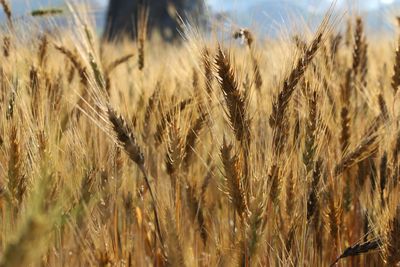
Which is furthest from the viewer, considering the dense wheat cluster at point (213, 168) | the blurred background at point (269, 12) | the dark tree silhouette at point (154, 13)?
the dark tree silhouette at point (154, 13)

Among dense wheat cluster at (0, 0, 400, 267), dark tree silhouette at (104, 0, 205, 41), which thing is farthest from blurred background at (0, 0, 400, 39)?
dark tree silhouette at (104, 0, 205, 41)

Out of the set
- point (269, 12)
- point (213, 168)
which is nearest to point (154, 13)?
point (269, 12)

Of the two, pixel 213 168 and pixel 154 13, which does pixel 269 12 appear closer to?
pixel 213 168

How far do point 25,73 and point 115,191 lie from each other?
0.63 metres

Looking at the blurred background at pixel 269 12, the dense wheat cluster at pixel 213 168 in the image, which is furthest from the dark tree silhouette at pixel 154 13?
the dense wheat cluster at pixel 213 168

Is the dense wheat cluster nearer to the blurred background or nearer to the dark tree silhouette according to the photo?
the blurred background

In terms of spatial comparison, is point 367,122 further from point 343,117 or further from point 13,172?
point 13,172

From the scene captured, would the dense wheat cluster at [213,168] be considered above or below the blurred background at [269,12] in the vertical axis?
below

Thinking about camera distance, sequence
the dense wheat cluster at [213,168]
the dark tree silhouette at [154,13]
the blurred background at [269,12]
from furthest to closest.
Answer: the dark tree silhouette at [154,13] → the blurred background at [269,12] → the dense wheat cluster at [213,168]

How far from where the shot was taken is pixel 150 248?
4.52ft

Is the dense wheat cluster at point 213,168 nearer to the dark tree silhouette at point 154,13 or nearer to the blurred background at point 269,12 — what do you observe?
the blurred background at point 269,12

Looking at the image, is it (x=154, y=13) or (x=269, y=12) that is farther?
(x=154, y=13)

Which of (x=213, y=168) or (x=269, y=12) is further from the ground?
(x=269, y=12)

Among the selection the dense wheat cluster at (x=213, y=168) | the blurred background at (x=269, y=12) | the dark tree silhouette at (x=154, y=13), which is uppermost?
the dark tree silhouette at (x=154, y=13)
